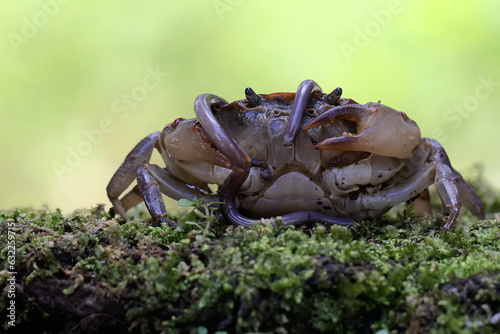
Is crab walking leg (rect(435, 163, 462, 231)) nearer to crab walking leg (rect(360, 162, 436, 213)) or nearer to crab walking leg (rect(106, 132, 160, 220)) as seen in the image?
crab walking leg (rect(360, 162, 436, 213))

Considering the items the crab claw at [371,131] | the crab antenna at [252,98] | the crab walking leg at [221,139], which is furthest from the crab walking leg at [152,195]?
the crab claw at [371,131]

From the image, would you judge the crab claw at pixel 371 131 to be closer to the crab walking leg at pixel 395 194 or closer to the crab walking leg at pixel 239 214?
the crab walking leg at pixel 395 194

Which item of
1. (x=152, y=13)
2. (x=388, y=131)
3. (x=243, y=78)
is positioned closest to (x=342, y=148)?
(x=388, y=131)

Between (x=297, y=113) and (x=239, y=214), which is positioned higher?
(x=297, y=113)

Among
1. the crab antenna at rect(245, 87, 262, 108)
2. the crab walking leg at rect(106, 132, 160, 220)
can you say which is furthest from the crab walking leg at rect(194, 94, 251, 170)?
the crab walking leg at rect(106, 132, 160, 220)

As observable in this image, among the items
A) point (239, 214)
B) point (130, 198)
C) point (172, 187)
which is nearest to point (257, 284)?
point (239, 214)

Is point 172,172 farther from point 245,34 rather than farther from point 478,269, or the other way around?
point 245,34

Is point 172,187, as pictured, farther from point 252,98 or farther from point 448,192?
point 448,192
